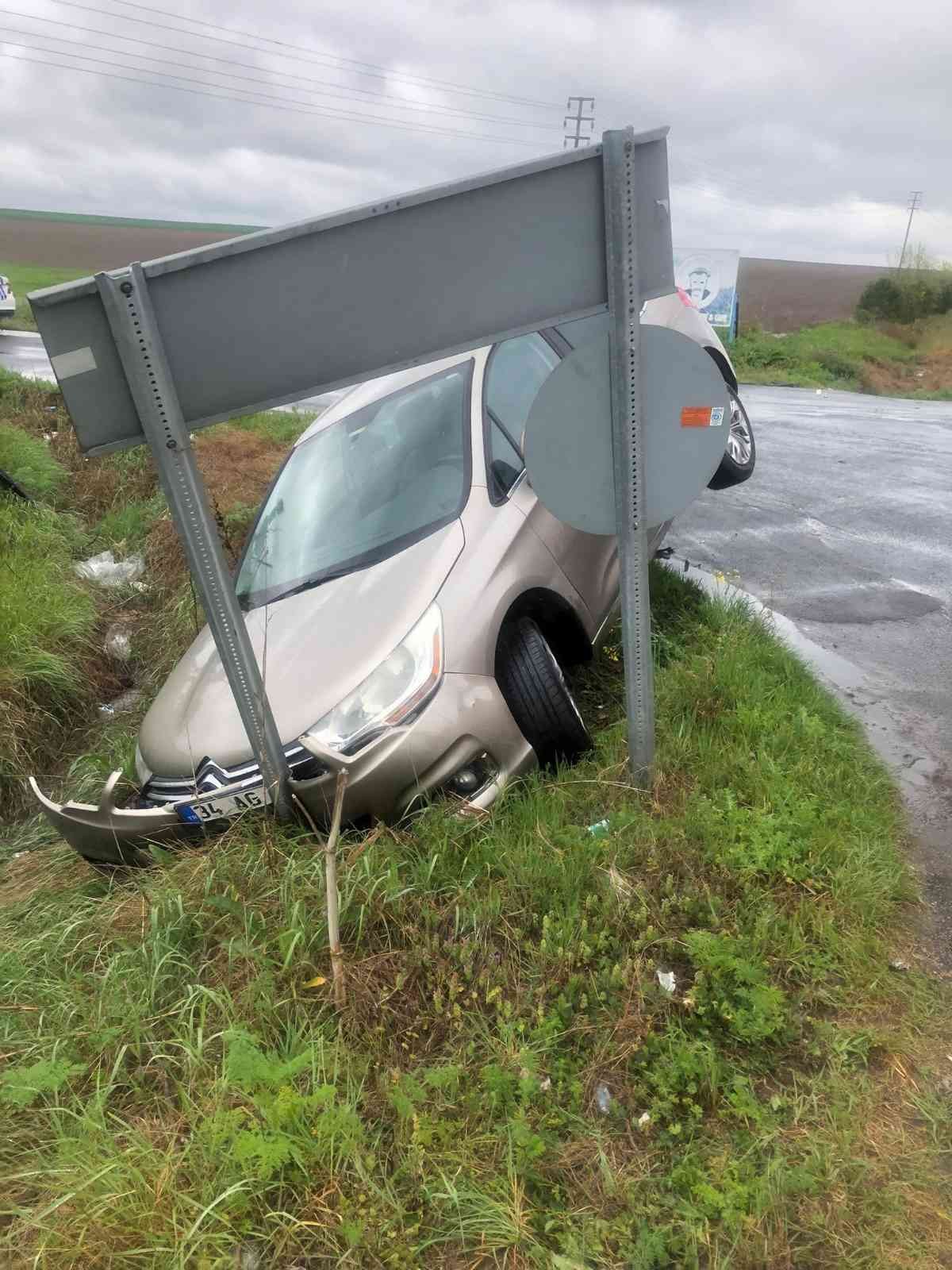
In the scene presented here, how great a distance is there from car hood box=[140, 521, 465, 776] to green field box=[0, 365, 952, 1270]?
0.36 metres

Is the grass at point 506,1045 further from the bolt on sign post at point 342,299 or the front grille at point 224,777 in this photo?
the bolt on sign post at point 342,299

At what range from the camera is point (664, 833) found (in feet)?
9.75

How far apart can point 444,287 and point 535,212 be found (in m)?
0.33

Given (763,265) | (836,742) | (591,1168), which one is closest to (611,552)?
(836,742)

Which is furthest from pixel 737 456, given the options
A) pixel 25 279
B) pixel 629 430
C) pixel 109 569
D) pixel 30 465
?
pixel 25 279

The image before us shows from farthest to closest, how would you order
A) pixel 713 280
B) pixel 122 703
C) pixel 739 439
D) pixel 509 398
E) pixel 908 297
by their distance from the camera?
pixel 908 297 < pixel 713 280 < pixel 739 439 < pixel 122 703 < pixel 509 398

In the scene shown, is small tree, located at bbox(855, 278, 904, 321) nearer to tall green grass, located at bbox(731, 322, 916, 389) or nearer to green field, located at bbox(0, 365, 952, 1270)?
tall green grass, located at bbox(731, 322, 916, 389)

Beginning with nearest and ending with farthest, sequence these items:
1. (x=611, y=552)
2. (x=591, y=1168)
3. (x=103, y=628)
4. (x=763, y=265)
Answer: (x=591, y=1168) < (x=611, y=552) < (x=103, y=628) < (x=763, y=265)

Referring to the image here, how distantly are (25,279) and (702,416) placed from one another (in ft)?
136

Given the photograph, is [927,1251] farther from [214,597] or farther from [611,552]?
[611,552]

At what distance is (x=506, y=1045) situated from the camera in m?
2.32

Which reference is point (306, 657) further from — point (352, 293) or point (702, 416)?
point (702, 416)

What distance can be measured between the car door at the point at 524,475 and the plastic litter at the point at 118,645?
3024 mm

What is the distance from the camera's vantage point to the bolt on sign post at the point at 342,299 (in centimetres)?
231
